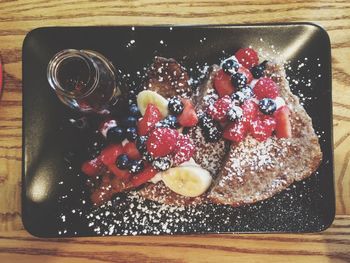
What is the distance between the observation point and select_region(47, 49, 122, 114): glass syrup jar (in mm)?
1813

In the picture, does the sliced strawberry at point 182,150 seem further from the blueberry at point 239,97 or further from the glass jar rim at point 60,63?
the glass jar rim at point 60,63

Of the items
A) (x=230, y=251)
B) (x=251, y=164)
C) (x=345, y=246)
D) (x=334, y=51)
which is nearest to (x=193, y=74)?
(x=251, y=164)

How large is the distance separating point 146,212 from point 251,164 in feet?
1.28

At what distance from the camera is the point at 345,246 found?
1968 mm

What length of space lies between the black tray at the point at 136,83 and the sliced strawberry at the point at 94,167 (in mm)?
39

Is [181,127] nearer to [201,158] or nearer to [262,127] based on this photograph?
[201,158]

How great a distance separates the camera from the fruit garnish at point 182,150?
73.4 inches

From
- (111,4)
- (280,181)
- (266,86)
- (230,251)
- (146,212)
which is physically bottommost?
(230,251)

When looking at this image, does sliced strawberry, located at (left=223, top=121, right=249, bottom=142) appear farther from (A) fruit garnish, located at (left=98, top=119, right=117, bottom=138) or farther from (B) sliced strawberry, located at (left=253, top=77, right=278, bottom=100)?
(A) fruit garnish, located at (left=98, top=119, right=117, bottom=138)

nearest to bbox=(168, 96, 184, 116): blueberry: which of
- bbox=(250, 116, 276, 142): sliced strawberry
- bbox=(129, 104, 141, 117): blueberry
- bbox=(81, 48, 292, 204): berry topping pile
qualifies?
bbox=(81, 48, 292, 204): berry topping pile

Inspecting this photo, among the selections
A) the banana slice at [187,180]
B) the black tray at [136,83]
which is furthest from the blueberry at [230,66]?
the banana slice at [187,180]

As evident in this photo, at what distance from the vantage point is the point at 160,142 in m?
1.81

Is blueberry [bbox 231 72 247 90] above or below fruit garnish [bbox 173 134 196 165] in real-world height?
above

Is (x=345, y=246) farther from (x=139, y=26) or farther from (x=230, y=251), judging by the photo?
(x=139, y=26)
